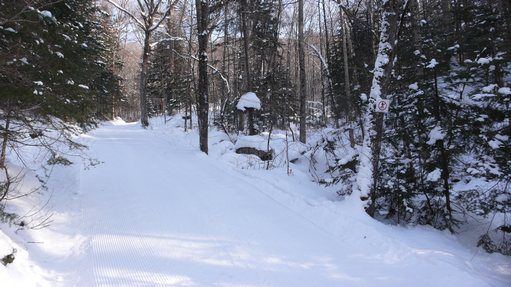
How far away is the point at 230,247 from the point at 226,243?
0.17 metres

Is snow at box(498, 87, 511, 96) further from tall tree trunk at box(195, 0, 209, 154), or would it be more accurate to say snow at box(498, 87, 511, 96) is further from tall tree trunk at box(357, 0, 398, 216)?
tall tree trunk at box(195, 0, 209, 154)

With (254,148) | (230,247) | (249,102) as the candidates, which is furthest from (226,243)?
(249,102)

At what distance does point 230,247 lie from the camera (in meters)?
5.39

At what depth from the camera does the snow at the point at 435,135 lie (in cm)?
732

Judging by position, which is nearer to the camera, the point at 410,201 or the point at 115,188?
the point at 410,201

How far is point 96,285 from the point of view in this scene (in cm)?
430

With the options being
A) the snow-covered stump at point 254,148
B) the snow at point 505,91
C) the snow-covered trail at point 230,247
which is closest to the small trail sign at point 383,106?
the snow at point 505,91

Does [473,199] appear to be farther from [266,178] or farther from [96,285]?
[96,285]

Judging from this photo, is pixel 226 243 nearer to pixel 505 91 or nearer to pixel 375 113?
pixel 375 113

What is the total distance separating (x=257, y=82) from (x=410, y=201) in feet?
52.8

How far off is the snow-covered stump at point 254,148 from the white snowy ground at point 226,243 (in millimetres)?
3990

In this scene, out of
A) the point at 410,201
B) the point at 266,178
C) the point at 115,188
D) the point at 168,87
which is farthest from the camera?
the point at 168,87

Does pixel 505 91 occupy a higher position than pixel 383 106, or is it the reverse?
pixel 505 91

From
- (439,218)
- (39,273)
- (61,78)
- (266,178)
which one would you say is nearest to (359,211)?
(439,218)
